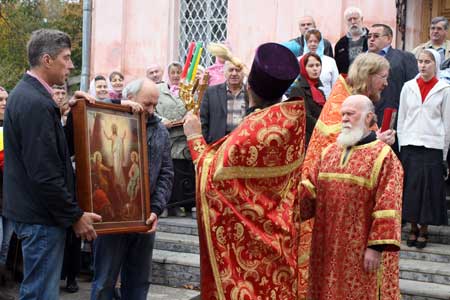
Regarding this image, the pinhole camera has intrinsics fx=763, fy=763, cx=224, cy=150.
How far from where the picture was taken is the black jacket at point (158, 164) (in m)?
5.17

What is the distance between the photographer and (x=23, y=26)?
94.2ft

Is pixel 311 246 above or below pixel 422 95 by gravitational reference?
below

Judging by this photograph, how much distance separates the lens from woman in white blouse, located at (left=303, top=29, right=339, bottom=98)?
8.24 m

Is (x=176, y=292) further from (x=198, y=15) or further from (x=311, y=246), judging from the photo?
(x=198, y=15)

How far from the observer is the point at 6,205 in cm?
432

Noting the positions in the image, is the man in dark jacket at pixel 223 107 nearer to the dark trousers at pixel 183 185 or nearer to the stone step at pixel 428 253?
the dark trousers at pixel 183 185

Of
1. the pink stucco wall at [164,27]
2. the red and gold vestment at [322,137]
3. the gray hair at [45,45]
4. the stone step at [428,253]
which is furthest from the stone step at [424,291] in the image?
the pink stucco wall at [164,27]

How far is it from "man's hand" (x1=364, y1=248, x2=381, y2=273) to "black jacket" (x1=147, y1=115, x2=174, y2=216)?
4.62 feet

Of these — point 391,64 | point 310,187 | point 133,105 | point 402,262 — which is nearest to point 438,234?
point 402,262

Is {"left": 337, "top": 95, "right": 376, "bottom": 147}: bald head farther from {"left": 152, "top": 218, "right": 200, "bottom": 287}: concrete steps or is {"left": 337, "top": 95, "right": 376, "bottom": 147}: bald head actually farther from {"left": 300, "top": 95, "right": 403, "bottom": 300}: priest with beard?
{"left": 152, "top": 218, "right": 200, "bottom": 287}: concrete steps

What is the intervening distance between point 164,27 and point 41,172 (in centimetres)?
866

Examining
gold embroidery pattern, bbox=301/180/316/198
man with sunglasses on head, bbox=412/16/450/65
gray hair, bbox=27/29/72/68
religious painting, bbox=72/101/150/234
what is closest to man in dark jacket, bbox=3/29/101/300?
gray hair, bbox=27/29/72/68

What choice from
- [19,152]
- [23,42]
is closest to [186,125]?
[19,152]

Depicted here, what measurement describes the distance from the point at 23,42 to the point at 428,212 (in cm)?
2434
